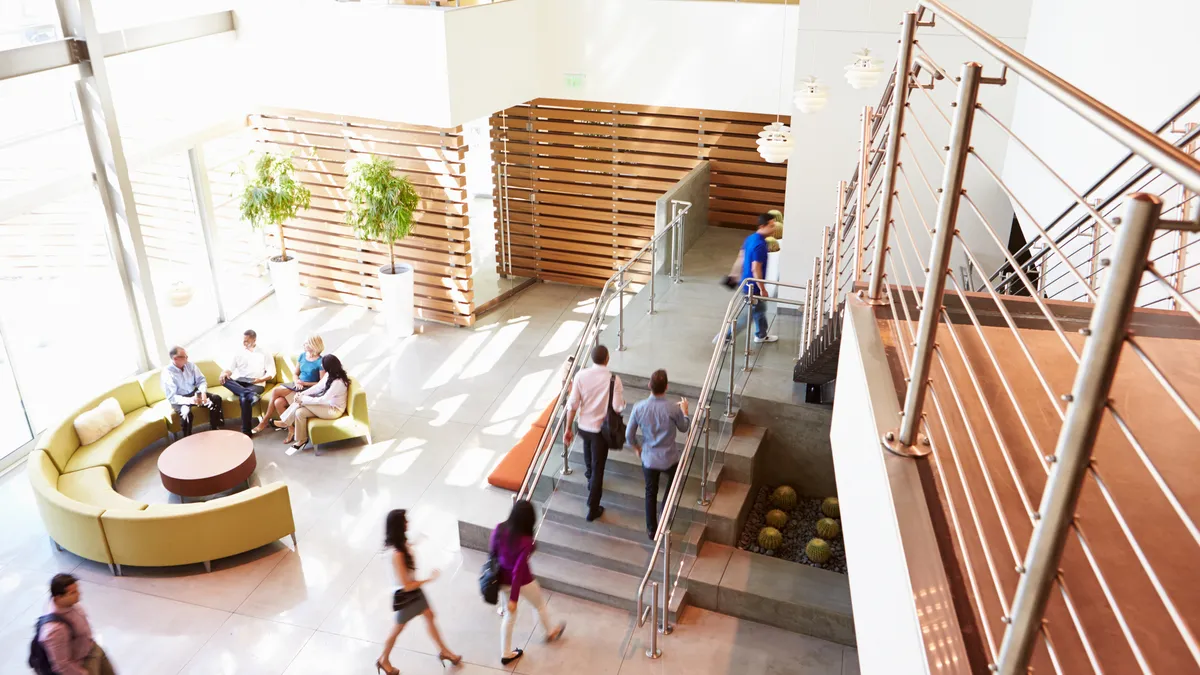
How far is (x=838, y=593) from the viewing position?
6.98m

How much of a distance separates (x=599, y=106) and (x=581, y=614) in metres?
7.72

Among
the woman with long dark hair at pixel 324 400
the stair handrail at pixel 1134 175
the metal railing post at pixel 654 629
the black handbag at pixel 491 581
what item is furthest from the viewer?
the woman with long dark hair at pixel 324 400

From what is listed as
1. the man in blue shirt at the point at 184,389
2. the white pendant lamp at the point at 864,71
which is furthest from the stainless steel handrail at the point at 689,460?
the man in blue shirt at the point at 184,389

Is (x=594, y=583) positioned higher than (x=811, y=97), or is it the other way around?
(x=811, y=97)

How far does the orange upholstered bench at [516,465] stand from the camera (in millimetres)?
→ 8422

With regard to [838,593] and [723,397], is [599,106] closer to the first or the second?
[723,397]

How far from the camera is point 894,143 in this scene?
3.05 metres

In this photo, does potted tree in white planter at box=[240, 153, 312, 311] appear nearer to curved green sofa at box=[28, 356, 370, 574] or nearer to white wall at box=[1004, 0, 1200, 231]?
curved green sofa at box=[28, 356, 370, 574]

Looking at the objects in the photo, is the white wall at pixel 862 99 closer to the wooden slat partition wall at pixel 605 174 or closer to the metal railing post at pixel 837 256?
the wooden slat partition wall at pixel 605 174

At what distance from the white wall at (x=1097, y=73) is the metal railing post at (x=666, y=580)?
12.0 feet

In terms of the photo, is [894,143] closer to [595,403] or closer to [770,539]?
[595,403]

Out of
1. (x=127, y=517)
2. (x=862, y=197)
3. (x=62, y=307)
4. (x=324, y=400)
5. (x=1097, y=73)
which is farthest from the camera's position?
(x=62, y=307)

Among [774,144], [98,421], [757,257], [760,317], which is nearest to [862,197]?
[774,144]

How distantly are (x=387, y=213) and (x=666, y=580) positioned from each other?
21.0 ft
